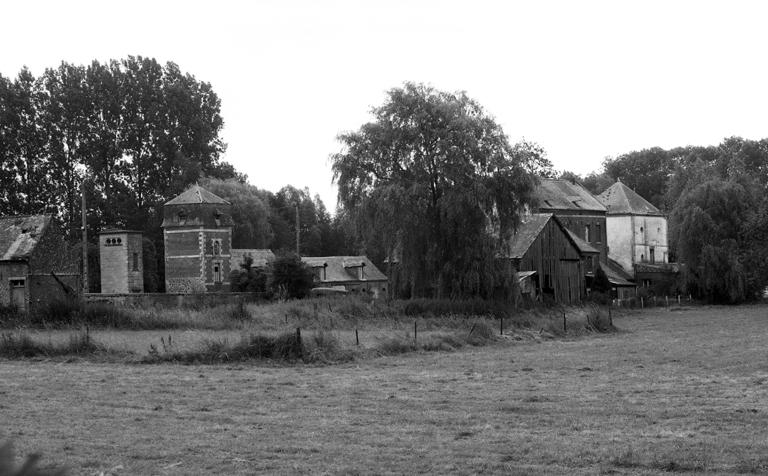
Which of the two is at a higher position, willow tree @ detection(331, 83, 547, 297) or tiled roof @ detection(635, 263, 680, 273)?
willow tree @ detection(331, 83, 547, 297)

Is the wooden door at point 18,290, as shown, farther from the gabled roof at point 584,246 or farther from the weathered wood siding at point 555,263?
the gabled roof at point 584,246

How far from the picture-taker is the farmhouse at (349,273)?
80312 mm

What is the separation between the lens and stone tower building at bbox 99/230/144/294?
213 ft

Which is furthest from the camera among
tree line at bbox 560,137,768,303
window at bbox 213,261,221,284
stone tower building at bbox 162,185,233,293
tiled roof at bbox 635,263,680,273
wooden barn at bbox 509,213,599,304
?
tiled roof at bbox 635,263,680,273

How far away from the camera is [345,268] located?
82812mm

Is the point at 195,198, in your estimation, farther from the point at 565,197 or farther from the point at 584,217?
the point at 584,217

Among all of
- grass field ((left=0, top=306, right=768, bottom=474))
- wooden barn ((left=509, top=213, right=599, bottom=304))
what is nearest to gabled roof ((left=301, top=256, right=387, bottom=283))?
wooden barn ((left=509, top=213, right=599, bottom=304))

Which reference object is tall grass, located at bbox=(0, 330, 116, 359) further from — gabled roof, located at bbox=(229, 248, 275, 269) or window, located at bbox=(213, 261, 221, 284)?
gabled roof, located at bbox=(229, 248, 275, 269)

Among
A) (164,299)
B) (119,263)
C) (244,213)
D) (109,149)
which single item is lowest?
(164,299)

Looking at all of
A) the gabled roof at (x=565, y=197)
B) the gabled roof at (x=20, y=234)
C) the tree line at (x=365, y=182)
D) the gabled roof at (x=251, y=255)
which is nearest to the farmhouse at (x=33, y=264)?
the gabled roof at (x=20, y=234)

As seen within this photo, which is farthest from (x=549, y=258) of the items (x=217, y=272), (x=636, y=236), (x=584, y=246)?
(x=217, y=272)

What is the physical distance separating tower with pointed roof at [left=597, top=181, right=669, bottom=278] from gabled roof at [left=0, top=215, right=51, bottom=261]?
51278 mm

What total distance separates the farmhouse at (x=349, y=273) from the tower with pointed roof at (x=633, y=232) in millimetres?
21074

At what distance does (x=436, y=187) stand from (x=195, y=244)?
89.5 ft
